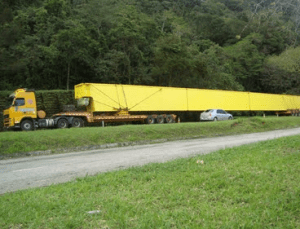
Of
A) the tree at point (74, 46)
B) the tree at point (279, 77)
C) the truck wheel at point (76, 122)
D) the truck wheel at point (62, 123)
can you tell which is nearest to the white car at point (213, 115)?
the truck wheel at point (76, 122)

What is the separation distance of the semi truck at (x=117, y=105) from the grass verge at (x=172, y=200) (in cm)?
1576

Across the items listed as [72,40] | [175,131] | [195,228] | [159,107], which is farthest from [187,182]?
[72,40]

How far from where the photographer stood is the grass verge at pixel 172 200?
3.82 metres

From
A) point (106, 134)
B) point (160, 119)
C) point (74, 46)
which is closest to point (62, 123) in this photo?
point (106, 134)

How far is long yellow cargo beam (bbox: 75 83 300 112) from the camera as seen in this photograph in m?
22.4

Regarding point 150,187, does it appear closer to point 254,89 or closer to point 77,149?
point 77,149

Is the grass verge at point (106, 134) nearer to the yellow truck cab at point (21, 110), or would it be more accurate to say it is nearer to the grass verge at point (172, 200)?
the yellow truck cab at point (21, 110)

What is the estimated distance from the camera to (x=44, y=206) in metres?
4.38

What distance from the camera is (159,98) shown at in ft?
85.1

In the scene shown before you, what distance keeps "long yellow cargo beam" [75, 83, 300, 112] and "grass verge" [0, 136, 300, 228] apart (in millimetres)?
16623

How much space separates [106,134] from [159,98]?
10.9 meters

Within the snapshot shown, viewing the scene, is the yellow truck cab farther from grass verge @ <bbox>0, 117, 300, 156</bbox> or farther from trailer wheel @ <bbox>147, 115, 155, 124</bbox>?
trailer wheel @ <bbox>147, 115, 155, 124</bbox>

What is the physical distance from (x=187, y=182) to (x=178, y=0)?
75.8 m

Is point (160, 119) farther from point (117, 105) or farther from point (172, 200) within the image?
point (172, 200)
